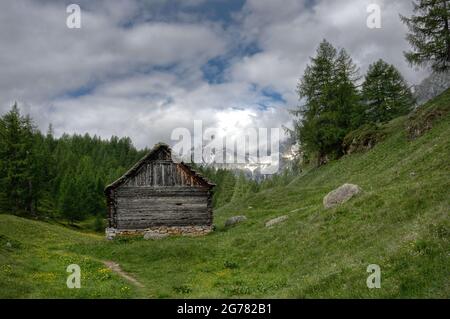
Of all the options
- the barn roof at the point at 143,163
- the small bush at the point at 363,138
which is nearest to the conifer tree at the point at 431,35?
the small bush at the point at 363,138

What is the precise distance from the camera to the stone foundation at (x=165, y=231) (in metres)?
35.2

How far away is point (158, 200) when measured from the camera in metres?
36.0

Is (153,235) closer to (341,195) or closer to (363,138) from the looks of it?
(341,195)

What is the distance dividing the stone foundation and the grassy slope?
314 centimetres

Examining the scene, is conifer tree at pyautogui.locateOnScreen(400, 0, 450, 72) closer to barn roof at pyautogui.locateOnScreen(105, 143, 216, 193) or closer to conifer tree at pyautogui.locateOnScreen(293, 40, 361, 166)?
conifer tree at pyautogui.locateOnScreen(293, 40, 361, 166)

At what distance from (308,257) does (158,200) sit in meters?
20.6

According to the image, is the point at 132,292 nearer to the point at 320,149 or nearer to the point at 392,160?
the point at 392,160

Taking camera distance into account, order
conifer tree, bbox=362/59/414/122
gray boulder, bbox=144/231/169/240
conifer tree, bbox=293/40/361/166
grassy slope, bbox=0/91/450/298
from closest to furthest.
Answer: grassy slope, bbox=0/91/450/298 < gray boulder, bbox=144/231/169/240 < conifer tree, bbox=293/40/361/166 < conifer tree, bbox=362/59/414/122

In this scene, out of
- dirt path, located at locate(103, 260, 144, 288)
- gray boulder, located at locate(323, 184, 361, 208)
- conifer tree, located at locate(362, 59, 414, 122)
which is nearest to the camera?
dirt path, located at locate(103, 260, 144, 288)

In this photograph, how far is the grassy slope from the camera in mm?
11789

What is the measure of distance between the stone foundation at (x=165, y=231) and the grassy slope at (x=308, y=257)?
3142 mm

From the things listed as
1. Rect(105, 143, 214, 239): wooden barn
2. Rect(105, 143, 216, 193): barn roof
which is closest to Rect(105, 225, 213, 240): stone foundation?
Rect(105, 143, 214, 239): wooden barn

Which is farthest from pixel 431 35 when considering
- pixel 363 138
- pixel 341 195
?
pixel 341 195

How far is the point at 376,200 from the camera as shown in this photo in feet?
65.0
